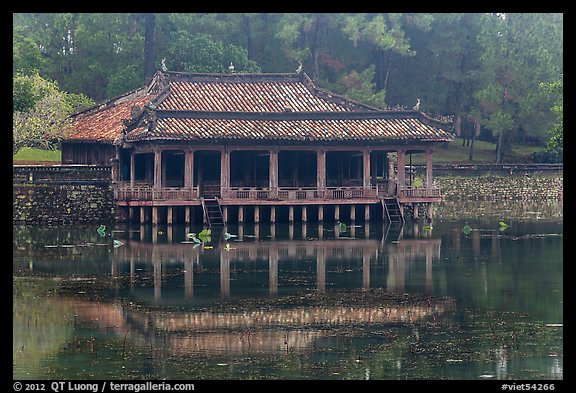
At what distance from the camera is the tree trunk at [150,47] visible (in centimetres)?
8856

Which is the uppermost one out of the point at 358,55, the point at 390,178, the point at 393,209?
the point at 358,55

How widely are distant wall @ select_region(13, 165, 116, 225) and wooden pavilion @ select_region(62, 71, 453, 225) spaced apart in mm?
985

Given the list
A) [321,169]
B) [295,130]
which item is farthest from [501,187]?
[295,130]

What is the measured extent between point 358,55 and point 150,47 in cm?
2060

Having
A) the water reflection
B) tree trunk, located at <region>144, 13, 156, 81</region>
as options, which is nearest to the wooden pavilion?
the water reflection

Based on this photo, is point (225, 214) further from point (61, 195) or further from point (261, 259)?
point (261, 259)

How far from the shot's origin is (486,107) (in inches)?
3848

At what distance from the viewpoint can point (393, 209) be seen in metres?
66.4

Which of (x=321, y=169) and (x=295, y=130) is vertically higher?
(x=295, y=130)

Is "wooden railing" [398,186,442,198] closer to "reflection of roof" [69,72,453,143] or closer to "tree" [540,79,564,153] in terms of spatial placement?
"reflection of roof" [69,72,453,143]

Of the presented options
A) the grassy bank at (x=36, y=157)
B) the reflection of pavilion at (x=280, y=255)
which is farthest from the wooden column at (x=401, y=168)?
the grassy bank at (x=36, y=157)

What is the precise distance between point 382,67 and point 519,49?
11.3 meters

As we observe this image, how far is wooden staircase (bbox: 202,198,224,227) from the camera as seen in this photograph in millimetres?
62469

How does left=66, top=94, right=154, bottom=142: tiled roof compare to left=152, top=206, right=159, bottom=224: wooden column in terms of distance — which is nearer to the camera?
left=152, top=206, right=159, bottom=224: wooden column
